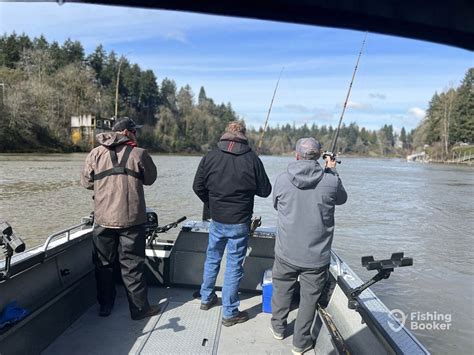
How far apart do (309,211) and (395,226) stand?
11312mm

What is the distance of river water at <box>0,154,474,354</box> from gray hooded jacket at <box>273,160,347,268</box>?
3.10 m

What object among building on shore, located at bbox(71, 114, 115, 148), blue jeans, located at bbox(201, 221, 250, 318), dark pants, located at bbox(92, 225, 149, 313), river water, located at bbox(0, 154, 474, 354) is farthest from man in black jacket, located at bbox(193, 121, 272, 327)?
building on shore, located at bbox(71, 114, 115, 148)

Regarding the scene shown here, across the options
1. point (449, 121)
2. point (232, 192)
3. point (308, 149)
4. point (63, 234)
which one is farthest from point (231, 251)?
point (449, 121)

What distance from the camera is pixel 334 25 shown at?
4.38 feet

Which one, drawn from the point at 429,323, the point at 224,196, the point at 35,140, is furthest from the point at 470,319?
the point at 35,140

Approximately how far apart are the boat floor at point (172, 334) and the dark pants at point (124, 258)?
0.65 feet

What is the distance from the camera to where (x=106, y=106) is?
57125mm

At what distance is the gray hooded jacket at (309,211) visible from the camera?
277 cm

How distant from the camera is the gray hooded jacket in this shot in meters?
2.77

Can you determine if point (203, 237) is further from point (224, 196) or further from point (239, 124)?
point (239, 124)

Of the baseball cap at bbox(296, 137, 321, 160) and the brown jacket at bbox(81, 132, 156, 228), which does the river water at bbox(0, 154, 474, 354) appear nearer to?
the baseball cap at bbox(296, 137, 321, 160)

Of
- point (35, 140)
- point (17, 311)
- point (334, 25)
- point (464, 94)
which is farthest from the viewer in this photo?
point (464, 94)

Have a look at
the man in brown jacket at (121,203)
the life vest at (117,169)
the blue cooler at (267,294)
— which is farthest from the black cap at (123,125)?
the blue cooler at (267,294)

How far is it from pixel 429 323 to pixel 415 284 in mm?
1550
